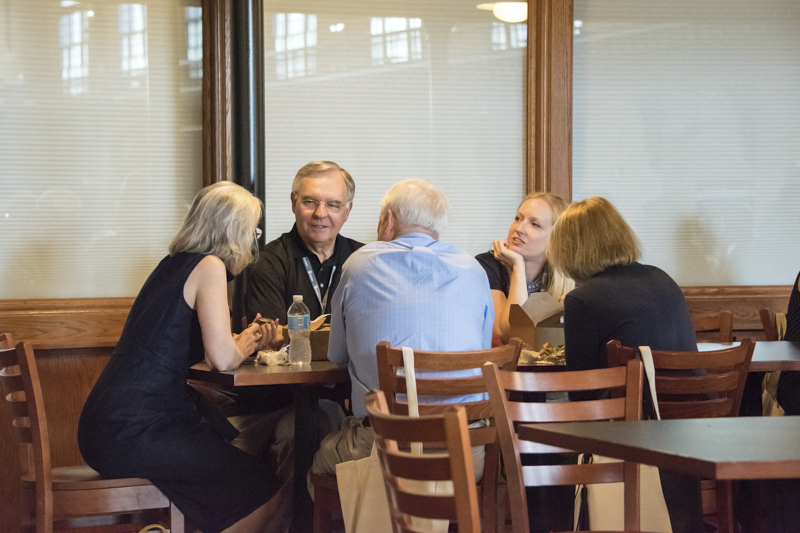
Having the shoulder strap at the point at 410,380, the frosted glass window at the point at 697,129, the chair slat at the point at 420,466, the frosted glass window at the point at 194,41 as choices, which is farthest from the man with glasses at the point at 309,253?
the chair slat at the point at 420,466

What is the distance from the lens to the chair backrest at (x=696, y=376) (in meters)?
2.13

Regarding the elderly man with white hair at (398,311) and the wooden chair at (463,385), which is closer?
the wooden chair at (463,385)

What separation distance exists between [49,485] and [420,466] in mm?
1484

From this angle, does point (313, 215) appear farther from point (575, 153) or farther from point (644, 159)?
point (644, 159)

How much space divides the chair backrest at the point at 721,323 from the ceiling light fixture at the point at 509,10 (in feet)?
5.87

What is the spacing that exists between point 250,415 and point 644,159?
256cm

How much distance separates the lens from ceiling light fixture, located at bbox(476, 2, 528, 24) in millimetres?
4047

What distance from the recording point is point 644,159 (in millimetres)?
4215

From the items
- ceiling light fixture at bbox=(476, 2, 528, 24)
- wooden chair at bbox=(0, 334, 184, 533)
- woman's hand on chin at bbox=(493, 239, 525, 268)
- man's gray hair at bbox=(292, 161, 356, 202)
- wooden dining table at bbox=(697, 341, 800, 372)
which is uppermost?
ceiling light fixture at bbox=(476, 2, 528, 24)

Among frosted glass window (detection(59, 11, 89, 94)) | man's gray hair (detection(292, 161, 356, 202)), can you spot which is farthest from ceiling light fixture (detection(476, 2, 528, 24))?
frosted glass window (detection(59, 11, 89, 94))

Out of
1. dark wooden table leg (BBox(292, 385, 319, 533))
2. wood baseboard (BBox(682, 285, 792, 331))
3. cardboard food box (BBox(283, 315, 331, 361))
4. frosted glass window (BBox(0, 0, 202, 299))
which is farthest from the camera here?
wood baseboard (BBox(682, 285, 792, 331))

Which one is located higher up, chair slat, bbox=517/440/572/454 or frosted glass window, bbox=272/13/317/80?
frosted glass window, bbox=272/13/317/80

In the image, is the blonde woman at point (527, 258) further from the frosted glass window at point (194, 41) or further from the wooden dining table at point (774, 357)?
the frosted glass window at point (194, 41)

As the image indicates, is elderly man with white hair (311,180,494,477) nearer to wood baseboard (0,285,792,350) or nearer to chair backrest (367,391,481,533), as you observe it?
chair backrest (367,391,481,533)
